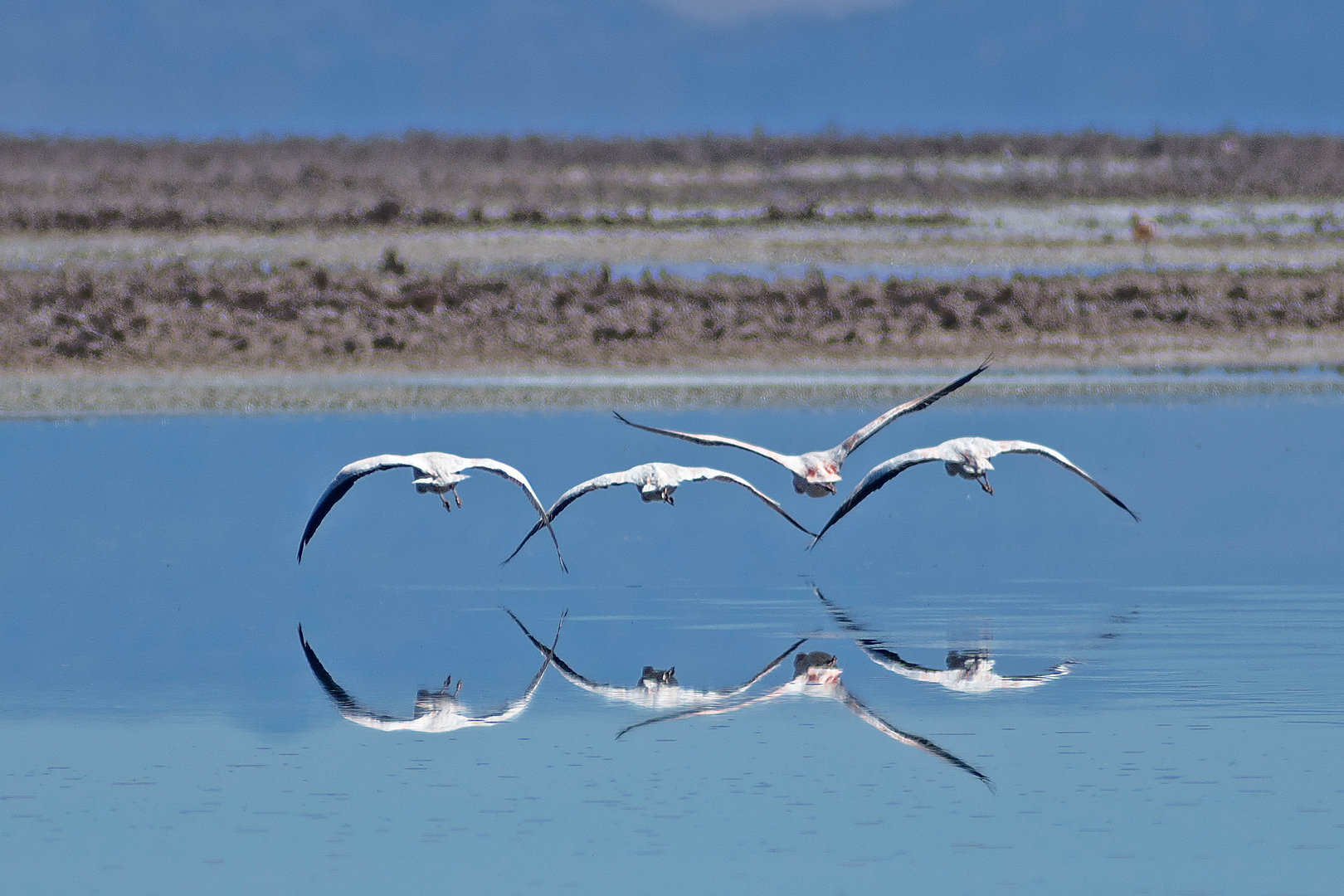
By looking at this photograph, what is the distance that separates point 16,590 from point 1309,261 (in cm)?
3360

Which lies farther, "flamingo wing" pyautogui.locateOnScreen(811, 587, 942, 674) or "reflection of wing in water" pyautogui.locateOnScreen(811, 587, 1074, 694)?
"flamingo wing" pyautogui.locateOnScreen(811, 587, 942, 674)

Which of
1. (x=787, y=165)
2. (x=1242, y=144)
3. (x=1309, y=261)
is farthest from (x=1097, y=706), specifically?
(x=1242, y=144)

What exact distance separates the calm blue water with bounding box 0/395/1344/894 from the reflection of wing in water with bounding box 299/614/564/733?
0.38ft

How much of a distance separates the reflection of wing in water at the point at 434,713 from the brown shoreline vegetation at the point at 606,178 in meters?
35.7

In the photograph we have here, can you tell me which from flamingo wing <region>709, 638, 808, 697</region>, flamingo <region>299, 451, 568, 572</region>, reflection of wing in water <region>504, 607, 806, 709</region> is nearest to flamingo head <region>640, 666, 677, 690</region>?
reflection of wing in water <region>504, 607, 806, 709</region>

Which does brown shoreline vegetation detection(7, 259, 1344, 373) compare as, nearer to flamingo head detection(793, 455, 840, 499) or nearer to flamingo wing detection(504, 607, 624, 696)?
flamingo head detection(793, 455, 840, 499)

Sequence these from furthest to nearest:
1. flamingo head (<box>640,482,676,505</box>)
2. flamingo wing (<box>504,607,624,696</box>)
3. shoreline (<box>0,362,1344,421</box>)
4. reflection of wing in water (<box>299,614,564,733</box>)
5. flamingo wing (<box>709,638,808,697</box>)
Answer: shoreline (<box>0,362,1344,421</box>)
flamingo head (<box>640,482,676,505</box>)
flamingo wing (<box>504,607,624,696</box>)
flamingo wing (<box>709,638,808,697</box>)
reflection of wing in water (<box>299,614,564,733</box>)

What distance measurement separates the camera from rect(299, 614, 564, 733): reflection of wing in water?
12.9m

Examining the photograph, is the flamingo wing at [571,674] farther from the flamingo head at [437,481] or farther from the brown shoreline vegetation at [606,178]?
the brown shoreline vegetation at [606,178]

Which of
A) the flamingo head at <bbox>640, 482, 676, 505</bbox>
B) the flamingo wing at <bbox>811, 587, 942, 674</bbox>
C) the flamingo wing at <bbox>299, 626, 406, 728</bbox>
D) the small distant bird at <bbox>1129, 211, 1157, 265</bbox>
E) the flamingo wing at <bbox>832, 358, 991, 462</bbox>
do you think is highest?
the small distant bird at <bbox>1129, 211, 1157, 265</bbox>

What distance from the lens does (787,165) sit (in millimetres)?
60938

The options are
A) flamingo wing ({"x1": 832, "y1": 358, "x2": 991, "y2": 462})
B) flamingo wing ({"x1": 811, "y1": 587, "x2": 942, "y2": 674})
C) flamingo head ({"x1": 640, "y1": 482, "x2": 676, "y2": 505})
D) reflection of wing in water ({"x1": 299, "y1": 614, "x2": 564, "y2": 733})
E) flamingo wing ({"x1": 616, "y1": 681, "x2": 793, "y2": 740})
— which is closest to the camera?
flamingo wing ({"x1": 616, "y1": 681, "x2": 793, "y2": 740})

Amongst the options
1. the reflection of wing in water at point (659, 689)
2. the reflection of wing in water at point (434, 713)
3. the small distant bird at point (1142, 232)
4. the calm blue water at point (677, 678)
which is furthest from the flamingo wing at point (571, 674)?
the small distant bird at point (1142, 232)

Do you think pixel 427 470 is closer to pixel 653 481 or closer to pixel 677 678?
pixel 653 481
